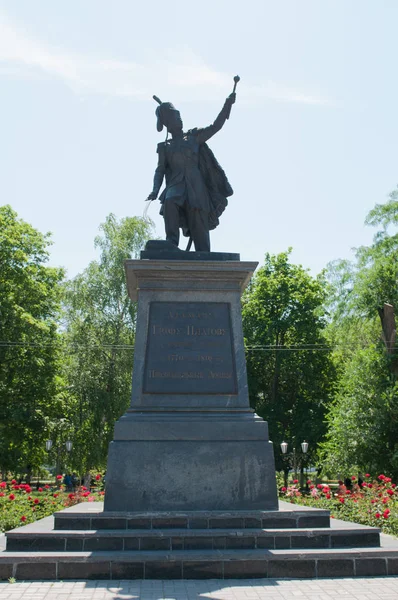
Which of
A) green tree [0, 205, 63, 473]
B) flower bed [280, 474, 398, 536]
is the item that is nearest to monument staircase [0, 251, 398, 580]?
flower bed [280, 474, 398, 536]

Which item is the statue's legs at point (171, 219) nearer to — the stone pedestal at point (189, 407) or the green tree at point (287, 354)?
the stone pedestal at point (189, 407)

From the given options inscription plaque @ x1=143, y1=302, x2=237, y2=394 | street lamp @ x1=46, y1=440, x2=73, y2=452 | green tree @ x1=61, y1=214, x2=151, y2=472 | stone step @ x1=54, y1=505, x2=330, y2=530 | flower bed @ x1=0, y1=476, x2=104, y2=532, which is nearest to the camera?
stone step @ x1=54, y1=505, x2=330, y2=530

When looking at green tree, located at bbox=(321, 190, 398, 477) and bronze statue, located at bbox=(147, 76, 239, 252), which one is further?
green tree, located at bbox=(321, 190, 398, 477)

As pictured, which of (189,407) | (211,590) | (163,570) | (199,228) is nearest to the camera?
(211,590)

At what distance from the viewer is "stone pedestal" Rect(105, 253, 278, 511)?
8.59m

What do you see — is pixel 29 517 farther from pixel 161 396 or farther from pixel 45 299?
pixel 45 299

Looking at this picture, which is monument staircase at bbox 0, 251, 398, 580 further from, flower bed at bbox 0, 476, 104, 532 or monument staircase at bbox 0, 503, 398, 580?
flower bed at bbox 0, 476, 104, 532

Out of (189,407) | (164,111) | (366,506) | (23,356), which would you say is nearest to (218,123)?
(164,111)

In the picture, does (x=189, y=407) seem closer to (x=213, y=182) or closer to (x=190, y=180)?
(x=190, y=180)

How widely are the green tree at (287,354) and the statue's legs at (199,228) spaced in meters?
24.4

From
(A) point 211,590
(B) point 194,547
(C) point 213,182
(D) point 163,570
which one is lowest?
(A) point 211,590

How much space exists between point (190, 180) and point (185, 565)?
6018 mm

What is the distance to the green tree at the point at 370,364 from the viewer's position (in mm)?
24984

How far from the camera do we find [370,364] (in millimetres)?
26156
